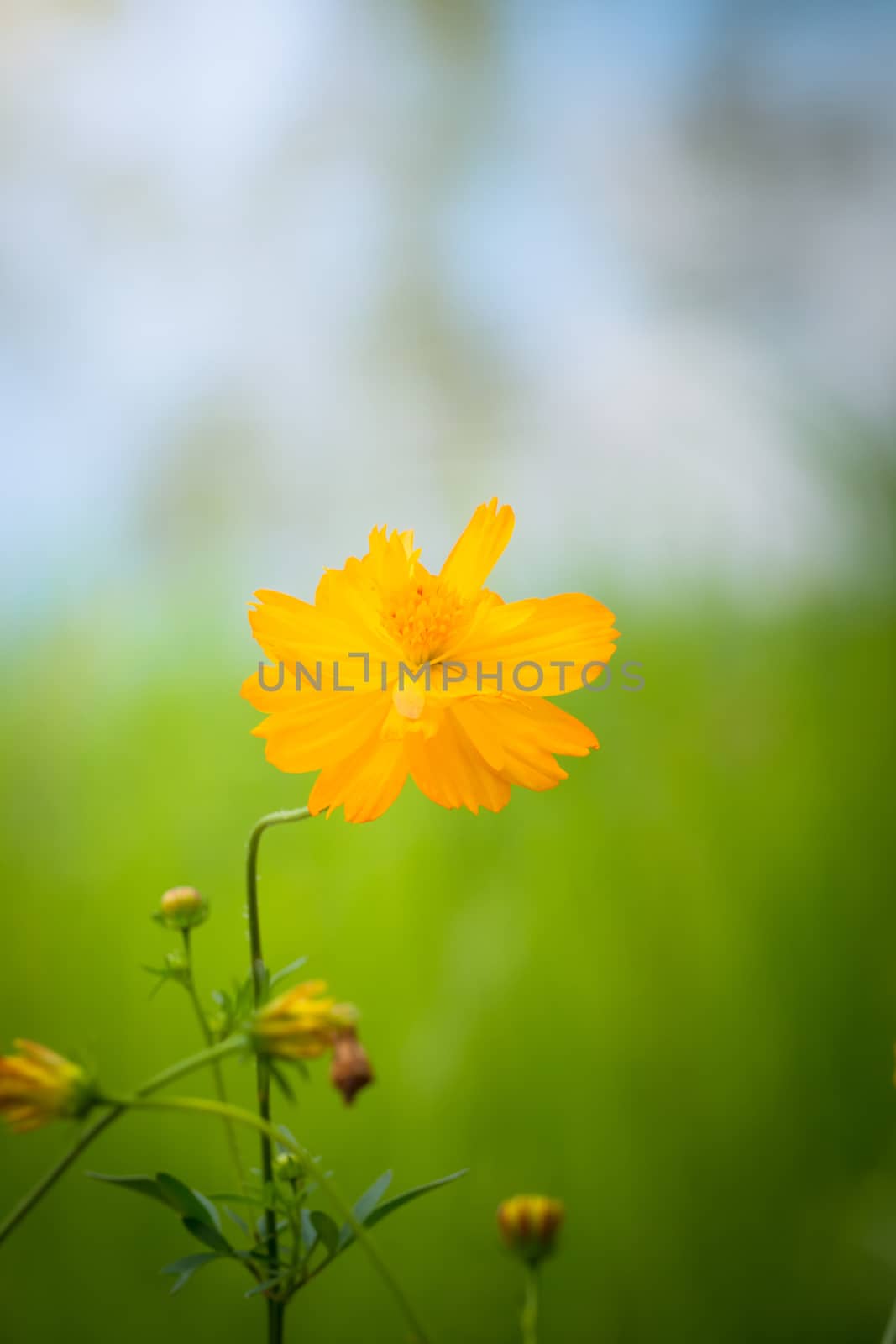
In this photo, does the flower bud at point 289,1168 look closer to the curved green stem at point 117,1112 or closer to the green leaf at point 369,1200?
the green leaf at point 369,1200

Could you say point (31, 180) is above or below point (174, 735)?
above

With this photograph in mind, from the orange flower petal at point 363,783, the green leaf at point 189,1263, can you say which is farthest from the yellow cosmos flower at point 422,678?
the green leaf at point 189,1263

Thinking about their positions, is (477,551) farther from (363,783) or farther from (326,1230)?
(326,1230)

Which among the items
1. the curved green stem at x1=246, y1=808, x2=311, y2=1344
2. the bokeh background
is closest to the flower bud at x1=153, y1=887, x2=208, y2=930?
the curved green stem at x1=246, y1=808, x2=311, y2=1344

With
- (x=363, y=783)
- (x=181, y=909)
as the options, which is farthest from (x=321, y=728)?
→ (x=181, y=909)

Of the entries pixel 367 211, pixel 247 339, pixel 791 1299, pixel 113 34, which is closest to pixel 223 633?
pixel 247 339

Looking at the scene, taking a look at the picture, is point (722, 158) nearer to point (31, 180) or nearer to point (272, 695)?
point (31, 180)

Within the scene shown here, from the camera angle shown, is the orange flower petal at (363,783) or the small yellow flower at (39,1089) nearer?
the small yellow flower at (39,1089)
